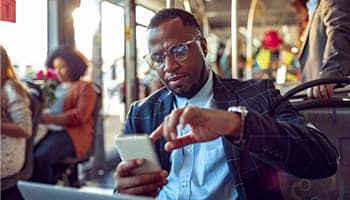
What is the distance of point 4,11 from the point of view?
6.32 feet

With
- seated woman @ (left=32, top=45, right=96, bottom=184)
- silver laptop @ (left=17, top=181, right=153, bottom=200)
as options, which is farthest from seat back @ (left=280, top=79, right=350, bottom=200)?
→ seated woman @ (left=32, top=45, right=96, bottom=184)

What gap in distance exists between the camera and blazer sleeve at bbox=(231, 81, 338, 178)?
1.04 metres

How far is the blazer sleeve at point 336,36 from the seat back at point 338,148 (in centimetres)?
45

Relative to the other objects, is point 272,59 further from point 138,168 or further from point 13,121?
point 138,168

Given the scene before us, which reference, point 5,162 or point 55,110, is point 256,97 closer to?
point 5,162

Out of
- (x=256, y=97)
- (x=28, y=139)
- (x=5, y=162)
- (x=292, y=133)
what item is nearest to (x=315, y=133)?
(x=292, y=133)

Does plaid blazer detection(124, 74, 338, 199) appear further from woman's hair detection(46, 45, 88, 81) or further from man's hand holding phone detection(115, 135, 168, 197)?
woman's hair detection(46, 45, 88, 81)

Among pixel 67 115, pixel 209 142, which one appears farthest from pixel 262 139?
pixel 67 115

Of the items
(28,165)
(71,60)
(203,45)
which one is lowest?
(28,165)

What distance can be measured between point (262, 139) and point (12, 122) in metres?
1.82

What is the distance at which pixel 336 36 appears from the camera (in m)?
2.06

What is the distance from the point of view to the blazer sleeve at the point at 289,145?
1.04 metres

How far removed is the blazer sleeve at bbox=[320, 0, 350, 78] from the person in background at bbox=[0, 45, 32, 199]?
4.81 feet

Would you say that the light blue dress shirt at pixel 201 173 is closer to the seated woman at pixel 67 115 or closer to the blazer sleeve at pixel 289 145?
the blazer sleeve at pixel 289 145
